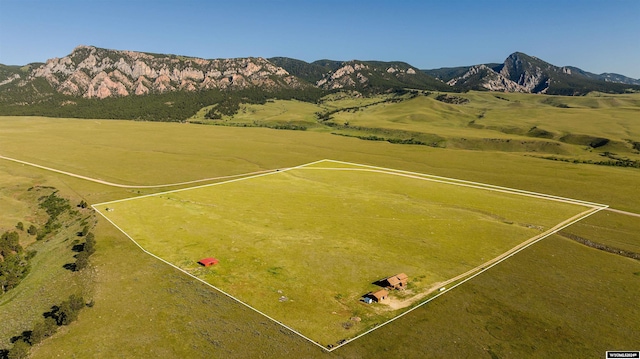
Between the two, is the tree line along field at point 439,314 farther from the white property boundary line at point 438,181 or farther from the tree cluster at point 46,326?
the tree cluster at point 46,326

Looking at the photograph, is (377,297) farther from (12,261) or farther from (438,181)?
(438,181)

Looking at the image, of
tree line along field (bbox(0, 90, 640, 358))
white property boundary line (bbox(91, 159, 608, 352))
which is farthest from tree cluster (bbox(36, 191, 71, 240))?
white property boundary line (bbox(91, 159, 608, 352))

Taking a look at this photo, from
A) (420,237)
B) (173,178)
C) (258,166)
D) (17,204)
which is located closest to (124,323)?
(420,237)

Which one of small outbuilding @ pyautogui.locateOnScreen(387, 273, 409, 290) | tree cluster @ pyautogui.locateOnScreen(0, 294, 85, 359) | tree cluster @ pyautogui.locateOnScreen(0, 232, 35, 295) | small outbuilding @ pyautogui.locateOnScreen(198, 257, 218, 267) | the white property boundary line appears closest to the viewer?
tree cluster @ pyautogui.locateOnScreen(0, 294, 85, 359)

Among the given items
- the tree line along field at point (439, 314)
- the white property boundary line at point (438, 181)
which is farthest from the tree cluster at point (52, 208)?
the white property boundary line at point (438, 181)

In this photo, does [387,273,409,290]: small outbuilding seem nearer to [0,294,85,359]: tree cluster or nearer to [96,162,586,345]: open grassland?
[96,162,586,345]: open grassland
